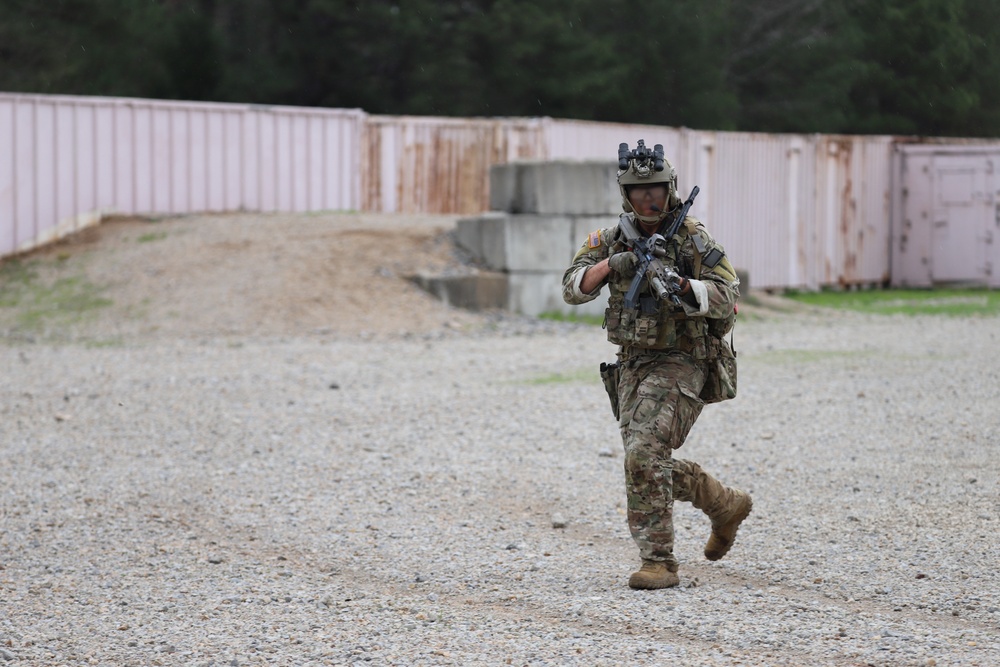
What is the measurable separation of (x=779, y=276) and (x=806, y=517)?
53.3 feet

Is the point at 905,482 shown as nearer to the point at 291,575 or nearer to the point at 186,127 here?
the point at 291,575

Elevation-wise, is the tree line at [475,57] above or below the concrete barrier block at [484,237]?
above

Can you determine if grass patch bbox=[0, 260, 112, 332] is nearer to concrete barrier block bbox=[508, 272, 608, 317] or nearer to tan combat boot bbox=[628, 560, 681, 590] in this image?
concrete barrier block bbox=[508, 272, 608, 317]

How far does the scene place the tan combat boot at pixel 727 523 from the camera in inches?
216

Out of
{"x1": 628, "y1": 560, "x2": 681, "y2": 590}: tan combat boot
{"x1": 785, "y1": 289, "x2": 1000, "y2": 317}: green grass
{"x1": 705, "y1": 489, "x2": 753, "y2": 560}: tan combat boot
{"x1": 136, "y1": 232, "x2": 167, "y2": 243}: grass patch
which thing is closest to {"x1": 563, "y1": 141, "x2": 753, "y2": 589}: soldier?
{"x1": 628, "y1": 560, "x2": 681, "y2": 590}: tan combat boot

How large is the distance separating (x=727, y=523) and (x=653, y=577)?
562 millimetres

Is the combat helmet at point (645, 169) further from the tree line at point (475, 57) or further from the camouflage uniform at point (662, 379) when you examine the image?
the tree line at point (475, 57)

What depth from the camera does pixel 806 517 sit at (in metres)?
6.57

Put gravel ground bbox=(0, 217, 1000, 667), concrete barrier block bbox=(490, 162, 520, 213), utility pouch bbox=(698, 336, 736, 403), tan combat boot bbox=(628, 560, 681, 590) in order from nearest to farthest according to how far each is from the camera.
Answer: gravel ground bbox=(0, 217, 1000, 667)
tan combat boot bbox=(628, 560, 681, 590)
utility pouch bbox=(698, 336, 736, 403)
concrete barrier block bbox=(490, 162, 520, 213)

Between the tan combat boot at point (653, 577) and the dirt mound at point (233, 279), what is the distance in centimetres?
1005

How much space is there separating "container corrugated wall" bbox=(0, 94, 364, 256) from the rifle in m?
14.4

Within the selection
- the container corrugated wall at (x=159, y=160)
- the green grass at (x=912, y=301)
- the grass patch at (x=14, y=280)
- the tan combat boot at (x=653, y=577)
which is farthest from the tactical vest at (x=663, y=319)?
the container corrugated wall at (x=159, y=160)

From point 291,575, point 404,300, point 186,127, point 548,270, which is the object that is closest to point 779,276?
point 548,270

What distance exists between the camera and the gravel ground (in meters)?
4.61
